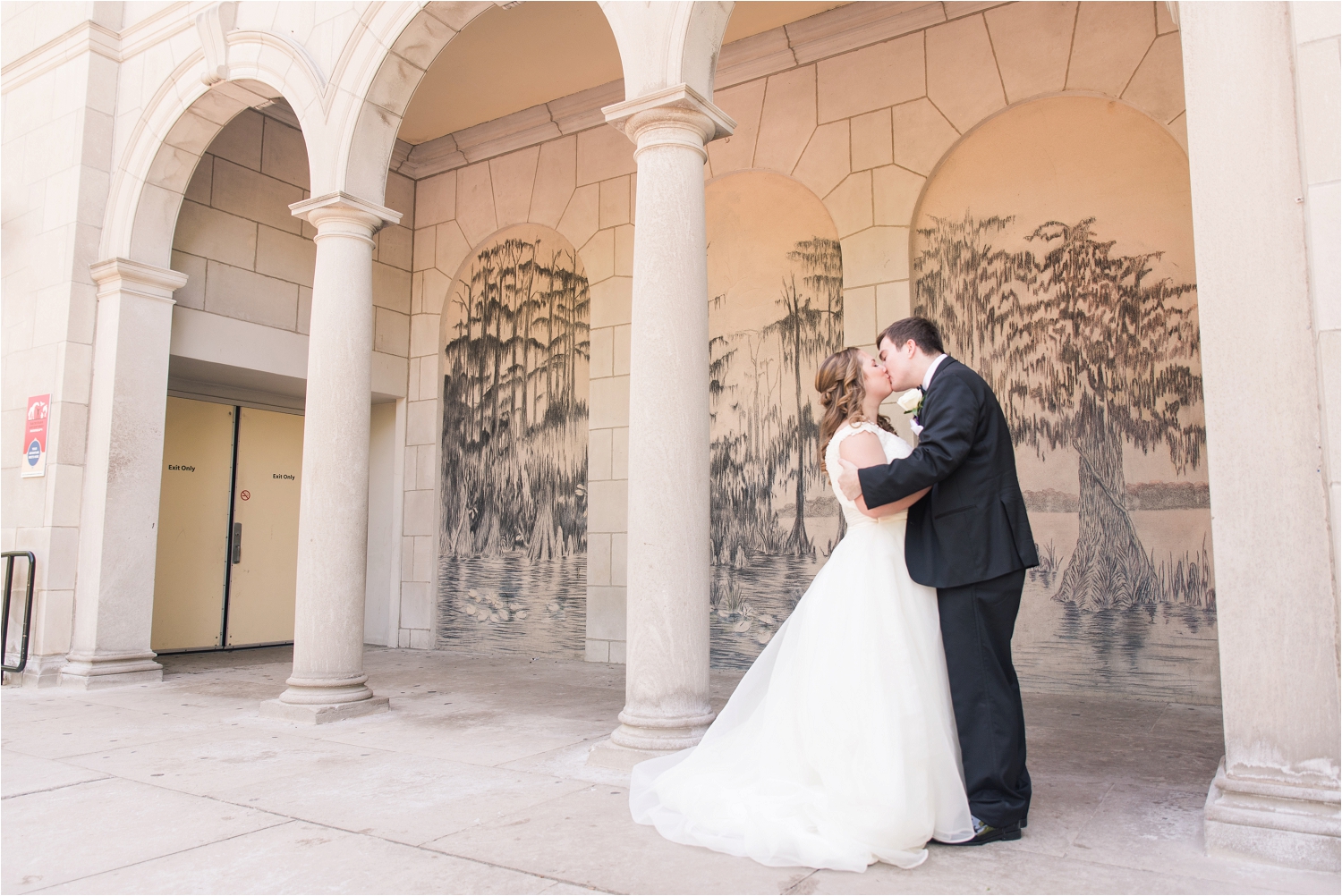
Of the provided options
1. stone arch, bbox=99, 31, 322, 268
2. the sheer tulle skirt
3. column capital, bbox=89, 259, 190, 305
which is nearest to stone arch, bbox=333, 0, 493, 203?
stone arch, bbox=99, 31, 322, 268

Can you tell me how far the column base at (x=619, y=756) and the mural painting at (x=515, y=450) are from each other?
14.6 feet

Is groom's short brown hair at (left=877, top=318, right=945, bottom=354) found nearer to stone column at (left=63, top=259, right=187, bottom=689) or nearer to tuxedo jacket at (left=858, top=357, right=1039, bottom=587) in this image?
tuxedo jacket at (left=858, top=357, right=1039, bottom=587)

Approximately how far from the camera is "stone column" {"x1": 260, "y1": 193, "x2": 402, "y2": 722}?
19.6ft

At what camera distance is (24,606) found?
7480mm

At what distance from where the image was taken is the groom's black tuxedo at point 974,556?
3225mm

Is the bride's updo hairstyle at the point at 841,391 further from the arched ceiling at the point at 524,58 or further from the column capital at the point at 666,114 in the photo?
the arched ceiling at the point at 524,58

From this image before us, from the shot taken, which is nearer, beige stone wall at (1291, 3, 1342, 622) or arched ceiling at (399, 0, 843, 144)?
beige stone wall at (1291, 3, 1342, 622)

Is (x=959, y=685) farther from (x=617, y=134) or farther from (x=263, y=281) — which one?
(x=263, y=281)

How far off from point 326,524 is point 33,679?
3547 mm

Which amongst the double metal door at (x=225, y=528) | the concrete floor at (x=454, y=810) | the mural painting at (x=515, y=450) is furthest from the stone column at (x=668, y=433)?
the double metal door at (x=225, y=528)

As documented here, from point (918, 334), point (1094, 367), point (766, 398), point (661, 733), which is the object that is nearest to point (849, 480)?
point (918, 334)

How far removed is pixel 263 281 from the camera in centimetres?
915

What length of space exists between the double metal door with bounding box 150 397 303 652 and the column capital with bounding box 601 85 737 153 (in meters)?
6.80

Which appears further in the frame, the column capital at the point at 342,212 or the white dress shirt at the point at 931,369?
the column capital at the point at 342,212
